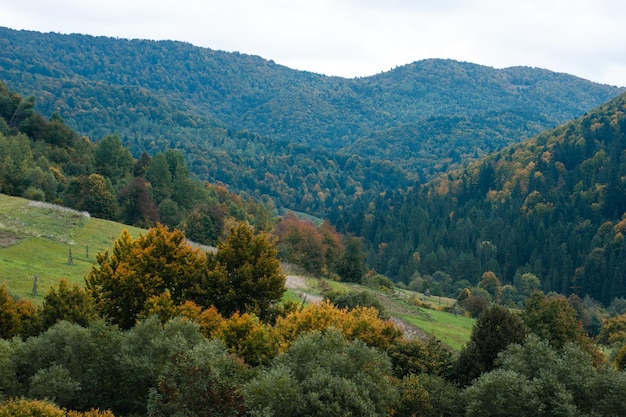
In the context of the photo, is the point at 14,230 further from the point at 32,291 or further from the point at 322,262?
the point at 322,262

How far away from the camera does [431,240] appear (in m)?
188

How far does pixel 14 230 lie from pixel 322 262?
1343 inches

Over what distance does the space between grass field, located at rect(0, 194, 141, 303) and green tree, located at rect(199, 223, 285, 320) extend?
10360 millimetres

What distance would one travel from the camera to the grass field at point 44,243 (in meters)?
41.8

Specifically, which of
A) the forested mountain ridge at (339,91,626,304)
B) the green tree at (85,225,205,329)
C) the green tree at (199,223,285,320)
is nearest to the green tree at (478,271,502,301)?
the forested mountain ridge at (339,91,626,304)

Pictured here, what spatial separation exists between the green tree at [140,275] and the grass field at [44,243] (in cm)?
468

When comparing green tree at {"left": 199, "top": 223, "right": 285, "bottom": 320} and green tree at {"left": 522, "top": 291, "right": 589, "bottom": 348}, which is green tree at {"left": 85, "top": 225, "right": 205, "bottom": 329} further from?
green tree at {"left": 522, "top": 291, "right": 589, "bottom": 348}

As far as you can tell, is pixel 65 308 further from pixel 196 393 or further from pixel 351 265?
pixel 351 265

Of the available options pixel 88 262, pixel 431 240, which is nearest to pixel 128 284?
pixel 88 262

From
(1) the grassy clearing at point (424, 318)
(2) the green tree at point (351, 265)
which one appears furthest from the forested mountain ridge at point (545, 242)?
(1) the grassy clearing at point (424, 318)

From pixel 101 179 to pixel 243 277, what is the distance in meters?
44.8

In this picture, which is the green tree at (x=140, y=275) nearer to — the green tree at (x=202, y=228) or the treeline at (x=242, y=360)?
the treeline at (x=242, y=360)

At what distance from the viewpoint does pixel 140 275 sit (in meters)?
38.0

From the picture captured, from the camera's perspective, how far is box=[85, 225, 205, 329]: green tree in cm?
3734
